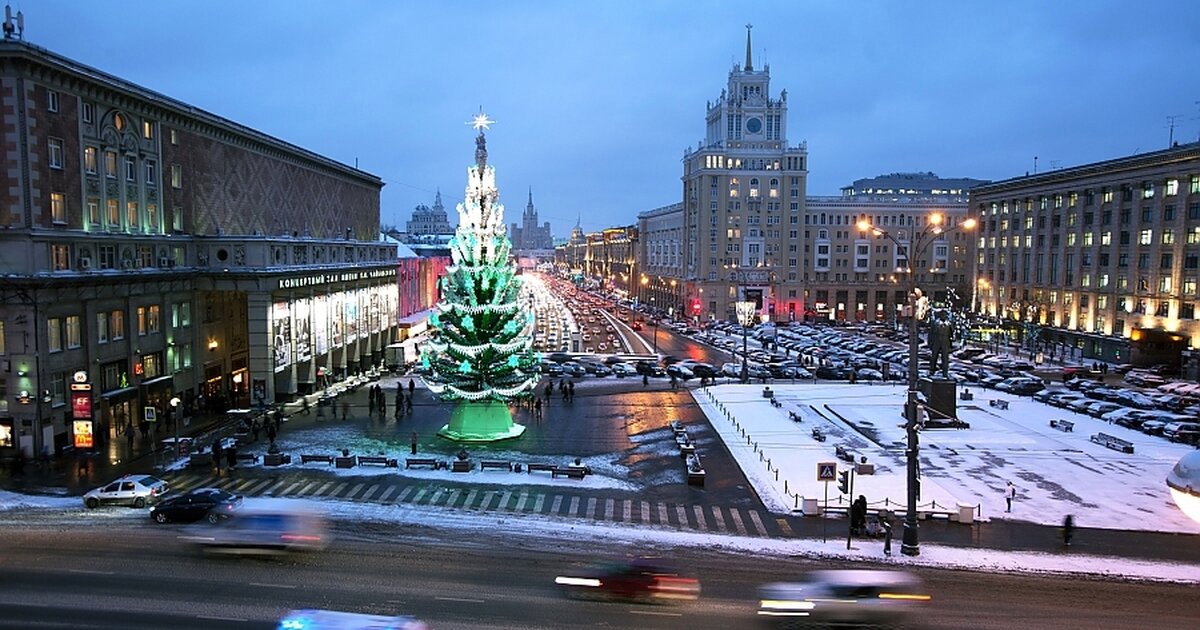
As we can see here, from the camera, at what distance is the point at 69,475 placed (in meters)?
34.4

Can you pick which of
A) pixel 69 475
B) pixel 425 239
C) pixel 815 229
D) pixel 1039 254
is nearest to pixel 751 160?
pixel 815 229

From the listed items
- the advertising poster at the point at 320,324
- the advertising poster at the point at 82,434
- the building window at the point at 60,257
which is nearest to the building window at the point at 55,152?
the building window at the point at 60,257

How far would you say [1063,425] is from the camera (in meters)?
47.6

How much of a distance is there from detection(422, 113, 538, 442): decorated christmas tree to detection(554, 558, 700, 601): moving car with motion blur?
22149 millimetres

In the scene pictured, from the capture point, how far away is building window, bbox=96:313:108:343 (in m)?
40.7

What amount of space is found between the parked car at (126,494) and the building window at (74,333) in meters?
11.3

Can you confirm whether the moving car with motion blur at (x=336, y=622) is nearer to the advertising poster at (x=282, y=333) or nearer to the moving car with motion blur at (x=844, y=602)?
the moving car with motion blur at (x=844, y=602)

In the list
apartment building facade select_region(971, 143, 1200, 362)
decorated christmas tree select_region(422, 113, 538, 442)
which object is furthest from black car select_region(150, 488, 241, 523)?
apartment building facade select_region(971, 143, 1200, 362)

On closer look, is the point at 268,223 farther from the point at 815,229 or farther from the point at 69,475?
the point at 815,229

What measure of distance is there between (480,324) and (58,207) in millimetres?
20750

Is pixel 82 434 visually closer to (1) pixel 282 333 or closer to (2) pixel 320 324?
(1) pixel 282 333

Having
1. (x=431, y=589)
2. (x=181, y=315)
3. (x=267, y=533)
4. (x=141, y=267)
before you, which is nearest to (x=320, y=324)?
(x=181, y=315)

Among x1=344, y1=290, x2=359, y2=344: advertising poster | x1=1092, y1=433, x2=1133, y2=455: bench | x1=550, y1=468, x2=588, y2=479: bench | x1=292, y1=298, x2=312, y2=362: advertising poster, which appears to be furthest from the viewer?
x1=344, y1=290, x2=359, y2=344: advertising poster

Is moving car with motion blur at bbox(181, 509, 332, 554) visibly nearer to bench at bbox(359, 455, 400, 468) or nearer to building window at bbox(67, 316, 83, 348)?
bench at bbox(359, 455, 400, 468)
